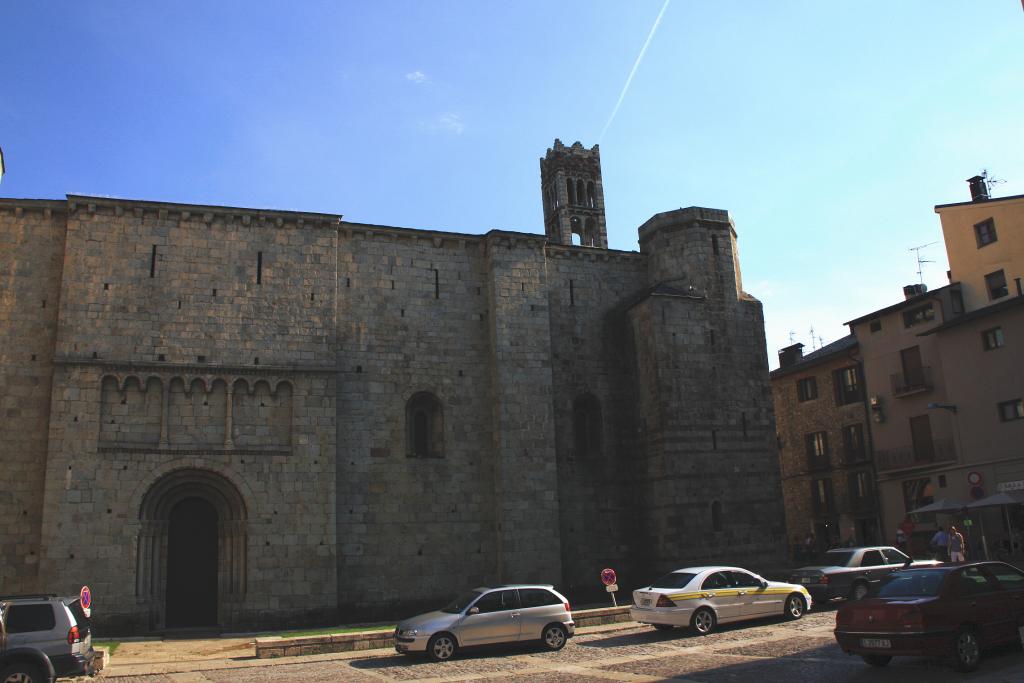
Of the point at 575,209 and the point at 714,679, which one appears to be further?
the point at 575,209

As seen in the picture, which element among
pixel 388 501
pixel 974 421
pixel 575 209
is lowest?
pixel 388 501

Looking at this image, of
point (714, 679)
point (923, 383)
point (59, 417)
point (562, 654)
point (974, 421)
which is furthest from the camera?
point (923, 383)

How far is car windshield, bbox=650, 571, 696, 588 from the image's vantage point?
56.4 ft

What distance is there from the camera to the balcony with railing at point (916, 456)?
32.0m

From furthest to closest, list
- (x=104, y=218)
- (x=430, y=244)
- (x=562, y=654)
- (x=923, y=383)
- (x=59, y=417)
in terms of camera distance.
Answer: (x=923, y=383), (x=430, y=244), (x=104, y=218), (x=59, y=417), (x=562, y=654)

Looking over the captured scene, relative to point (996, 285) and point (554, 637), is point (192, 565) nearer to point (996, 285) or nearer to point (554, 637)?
point (554, 637)

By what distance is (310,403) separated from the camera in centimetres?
2342

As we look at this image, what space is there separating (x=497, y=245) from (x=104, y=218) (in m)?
11.5

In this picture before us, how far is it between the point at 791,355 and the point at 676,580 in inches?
1157

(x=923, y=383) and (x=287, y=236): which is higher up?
(x=287, y=236)

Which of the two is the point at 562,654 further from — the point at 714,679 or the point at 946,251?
the point at 946,251

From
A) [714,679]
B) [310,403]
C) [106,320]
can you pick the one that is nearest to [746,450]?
[310,403]

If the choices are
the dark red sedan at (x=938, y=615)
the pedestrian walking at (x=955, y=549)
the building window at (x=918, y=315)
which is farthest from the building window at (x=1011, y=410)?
the dark red sedan at (x=938, y=615)

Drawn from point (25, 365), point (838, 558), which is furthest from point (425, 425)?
point (838, 558)
